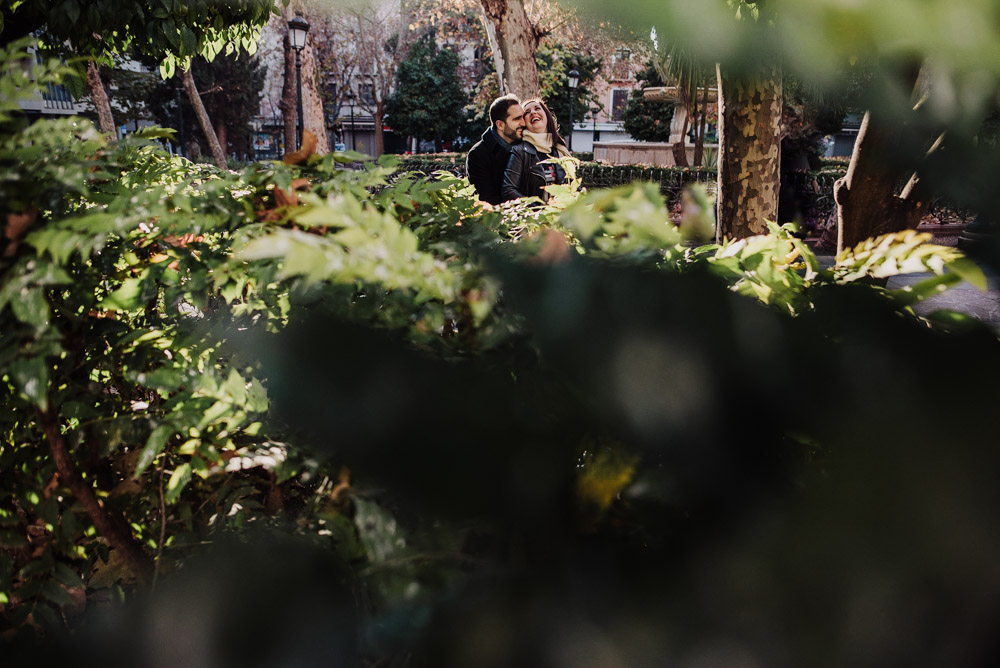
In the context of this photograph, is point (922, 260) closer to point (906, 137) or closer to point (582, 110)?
point (906, 137)

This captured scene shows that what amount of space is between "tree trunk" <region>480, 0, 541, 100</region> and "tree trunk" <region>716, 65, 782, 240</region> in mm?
7733

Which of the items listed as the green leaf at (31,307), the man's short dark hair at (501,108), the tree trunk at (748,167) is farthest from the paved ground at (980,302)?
the man's short dark hair at (501,108)

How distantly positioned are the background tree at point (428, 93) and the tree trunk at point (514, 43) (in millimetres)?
31625

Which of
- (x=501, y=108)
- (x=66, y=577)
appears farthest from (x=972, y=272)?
(x=501, y=108)

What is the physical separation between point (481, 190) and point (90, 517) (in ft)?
14.1

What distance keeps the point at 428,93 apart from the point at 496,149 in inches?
1542

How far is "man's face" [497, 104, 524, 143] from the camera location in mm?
5406

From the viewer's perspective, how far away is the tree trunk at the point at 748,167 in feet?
12.8

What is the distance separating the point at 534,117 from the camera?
5406 mm

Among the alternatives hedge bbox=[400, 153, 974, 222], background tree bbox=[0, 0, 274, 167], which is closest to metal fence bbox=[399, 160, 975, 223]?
hedge bbox=[400, 153, 974, 222]

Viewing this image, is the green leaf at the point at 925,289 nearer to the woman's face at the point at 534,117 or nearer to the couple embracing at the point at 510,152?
the couple embracing at the point at 510,152

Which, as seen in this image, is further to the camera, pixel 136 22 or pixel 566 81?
pixel 566 81

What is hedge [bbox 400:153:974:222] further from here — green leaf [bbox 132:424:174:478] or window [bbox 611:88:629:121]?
window [bbox 611:88:629:121]

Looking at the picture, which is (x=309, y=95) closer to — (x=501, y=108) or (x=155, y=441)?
(x=501, y=108)
